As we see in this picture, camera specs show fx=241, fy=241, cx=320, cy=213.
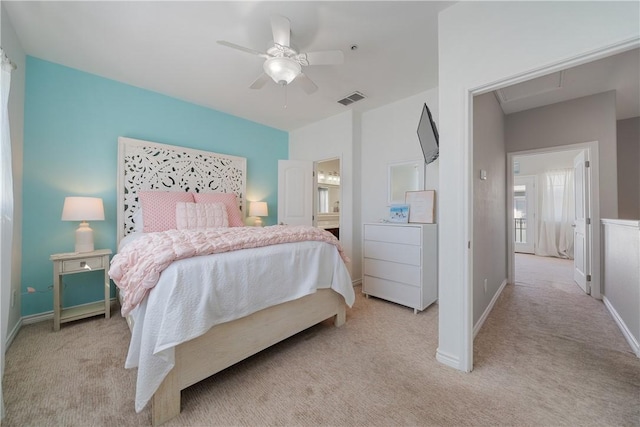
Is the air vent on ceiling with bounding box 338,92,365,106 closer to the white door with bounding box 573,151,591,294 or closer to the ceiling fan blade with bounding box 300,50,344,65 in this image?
the ceiling fan blade with bounding box 300,50,344,65

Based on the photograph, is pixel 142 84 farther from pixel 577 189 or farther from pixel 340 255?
pixel 577 189

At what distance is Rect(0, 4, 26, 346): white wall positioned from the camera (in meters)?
1.96

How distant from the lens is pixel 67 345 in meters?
1.97

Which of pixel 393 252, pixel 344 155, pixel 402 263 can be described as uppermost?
pixel 344 155

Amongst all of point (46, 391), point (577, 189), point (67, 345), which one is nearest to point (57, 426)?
point (46, 391)

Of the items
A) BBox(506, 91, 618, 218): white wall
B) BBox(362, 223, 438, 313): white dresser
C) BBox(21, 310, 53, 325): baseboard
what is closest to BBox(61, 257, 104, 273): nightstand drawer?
BBox(21, 310, 53, 325): baseboard

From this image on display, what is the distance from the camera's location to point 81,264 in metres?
2.34

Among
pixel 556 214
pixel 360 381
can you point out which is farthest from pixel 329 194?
pixel 556 214

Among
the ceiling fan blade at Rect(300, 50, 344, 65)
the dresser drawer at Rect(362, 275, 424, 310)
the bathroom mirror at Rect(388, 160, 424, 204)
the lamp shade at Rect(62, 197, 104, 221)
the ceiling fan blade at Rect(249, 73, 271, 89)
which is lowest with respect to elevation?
the dresser drawer at Rect(362, 275, 424, 310)

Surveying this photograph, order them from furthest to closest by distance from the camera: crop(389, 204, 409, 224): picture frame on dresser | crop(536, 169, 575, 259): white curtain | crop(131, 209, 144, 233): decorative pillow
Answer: crop(536, 169, 575, 259): white curtain → crop(389, 204, 409, 224): picture frame on dresser → crop(131, 209, 144, 233): decorative pillow

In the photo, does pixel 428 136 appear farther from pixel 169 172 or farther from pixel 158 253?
pixel 169 172

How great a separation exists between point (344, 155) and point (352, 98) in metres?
0.81

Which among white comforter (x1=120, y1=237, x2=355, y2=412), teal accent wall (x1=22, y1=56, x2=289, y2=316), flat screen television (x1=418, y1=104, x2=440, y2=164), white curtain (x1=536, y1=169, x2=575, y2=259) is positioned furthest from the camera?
white curtain (x1=536, y1=169, x2=575, y2=259)

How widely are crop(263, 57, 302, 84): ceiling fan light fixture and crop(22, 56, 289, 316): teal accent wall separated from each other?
203cm
